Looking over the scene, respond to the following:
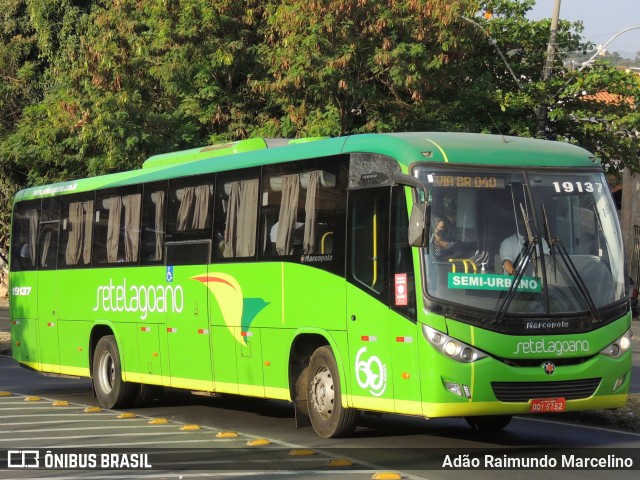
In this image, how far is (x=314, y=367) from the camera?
13.1 metres

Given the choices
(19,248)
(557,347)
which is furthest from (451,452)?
(19,248)

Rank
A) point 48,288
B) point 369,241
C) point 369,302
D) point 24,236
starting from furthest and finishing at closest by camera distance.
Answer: point 24,236, point 48,288, point 369,241, point 369,302

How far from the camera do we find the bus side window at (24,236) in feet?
66.6

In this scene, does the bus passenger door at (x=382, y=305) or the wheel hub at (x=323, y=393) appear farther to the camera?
the wheel hub at (x=323, y=393)

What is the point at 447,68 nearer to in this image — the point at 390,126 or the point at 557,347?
the point at 390,126

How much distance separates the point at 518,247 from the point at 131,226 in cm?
735

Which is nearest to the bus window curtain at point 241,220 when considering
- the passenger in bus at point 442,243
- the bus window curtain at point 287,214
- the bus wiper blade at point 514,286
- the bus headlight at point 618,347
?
the bus window curtain at point 287,214

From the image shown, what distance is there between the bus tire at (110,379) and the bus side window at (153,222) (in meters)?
1.65

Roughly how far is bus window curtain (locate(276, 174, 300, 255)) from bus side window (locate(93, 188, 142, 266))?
383cm

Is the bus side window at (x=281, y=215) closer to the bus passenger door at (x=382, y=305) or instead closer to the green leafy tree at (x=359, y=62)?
the bus passenger door at (x=382, y=305)

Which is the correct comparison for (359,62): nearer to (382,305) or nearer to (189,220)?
(189,220)

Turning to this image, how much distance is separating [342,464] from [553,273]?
8.74 ft

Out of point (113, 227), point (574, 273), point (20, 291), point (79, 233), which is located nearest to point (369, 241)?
point (574, 273)

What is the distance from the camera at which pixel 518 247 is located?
11.5 metres
